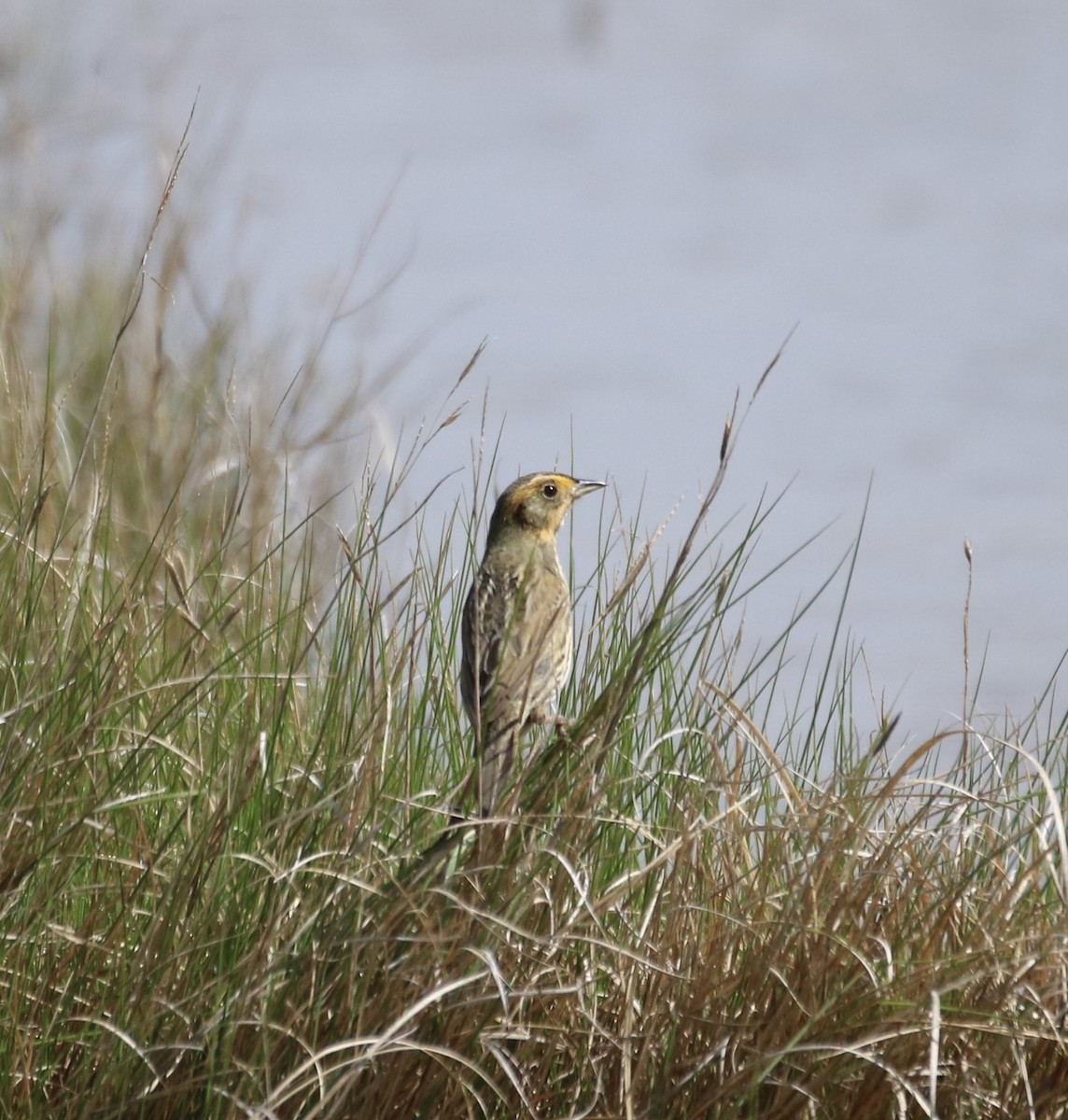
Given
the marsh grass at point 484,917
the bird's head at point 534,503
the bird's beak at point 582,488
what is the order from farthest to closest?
the bird's head at point 534,503, the bird's beak at point 582,488, the marsh grass at point 484,917

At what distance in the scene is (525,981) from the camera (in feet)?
11.5

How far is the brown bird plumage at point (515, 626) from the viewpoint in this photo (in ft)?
12.9

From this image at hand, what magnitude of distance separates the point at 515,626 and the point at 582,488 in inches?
37.2

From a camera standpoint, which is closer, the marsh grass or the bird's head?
the marsh grass

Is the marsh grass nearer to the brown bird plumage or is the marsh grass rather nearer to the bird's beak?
the brown bird plumage

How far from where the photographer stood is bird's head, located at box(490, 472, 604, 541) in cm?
570

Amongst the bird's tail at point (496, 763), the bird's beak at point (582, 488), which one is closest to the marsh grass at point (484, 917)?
the bird's tail at point (496, 763)

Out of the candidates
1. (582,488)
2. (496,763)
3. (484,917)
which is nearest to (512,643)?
(582,488)

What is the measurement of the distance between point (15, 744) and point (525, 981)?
3.63ft

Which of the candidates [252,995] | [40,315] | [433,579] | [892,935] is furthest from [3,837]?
[40,315]

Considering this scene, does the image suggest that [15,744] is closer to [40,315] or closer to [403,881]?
[403,881]

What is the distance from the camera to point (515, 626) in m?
4.82

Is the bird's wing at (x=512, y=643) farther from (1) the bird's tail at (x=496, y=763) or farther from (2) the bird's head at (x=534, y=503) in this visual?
(2) the bird's head at (x=534, y=503)

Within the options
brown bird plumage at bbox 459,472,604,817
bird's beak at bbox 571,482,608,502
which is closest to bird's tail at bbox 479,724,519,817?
brown bird plumage at bbox 459,472,604,817
